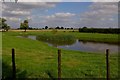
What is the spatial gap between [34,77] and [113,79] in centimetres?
382

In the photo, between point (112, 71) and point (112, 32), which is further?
point (112, 32)

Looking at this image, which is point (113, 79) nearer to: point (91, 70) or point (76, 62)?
point (91, 70)

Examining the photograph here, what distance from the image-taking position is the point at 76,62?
58.0ft

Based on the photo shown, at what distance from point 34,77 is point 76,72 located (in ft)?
8.57

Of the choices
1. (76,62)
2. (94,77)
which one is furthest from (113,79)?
(76,62)

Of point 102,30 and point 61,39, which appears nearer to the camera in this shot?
point 61,39

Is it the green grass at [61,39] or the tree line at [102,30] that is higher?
the tree line at [102,30]

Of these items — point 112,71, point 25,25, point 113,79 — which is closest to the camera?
point 113,79

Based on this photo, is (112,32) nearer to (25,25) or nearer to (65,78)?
(25,25)

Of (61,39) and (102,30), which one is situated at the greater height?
(102,30)

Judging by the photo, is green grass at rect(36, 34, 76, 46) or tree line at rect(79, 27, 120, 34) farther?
tree line at rect(79, 27, 120, 34)

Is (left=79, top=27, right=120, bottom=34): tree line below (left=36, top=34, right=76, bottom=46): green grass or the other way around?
the other way around

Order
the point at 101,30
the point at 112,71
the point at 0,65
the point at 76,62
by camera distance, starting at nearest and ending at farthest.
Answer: the point at 112,71 < the point at 0,65 < the point at 76,62 < the point at 101,30

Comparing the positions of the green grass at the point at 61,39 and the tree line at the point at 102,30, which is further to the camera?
the tree line at the point at 102,30
